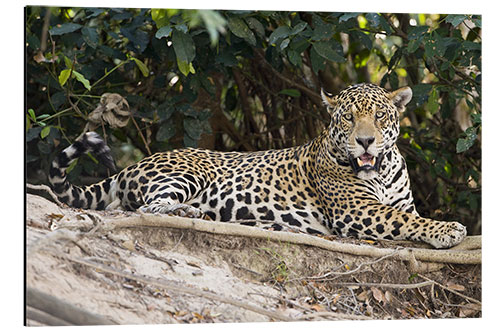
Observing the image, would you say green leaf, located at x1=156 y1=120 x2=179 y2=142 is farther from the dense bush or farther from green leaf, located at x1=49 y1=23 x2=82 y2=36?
green leaf, located at x1=49 y1=23 x2=82 y2=36

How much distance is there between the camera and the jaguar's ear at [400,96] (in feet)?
17.4

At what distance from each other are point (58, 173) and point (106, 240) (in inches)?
31.4

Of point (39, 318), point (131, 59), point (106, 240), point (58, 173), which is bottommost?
point (39, 318)

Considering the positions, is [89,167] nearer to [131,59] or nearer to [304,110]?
[131,59]

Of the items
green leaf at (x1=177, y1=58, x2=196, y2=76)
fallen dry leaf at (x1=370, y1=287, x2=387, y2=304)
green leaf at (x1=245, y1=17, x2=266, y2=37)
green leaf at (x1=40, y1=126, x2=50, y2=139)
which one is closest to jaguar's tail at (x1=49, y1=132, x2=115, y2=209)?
green leaf at (x1=40, y1=126, x2=50, y2=139)

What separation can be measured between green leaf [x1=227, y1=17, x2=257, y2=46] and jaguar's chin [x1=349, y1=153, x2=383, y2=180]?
45.9 inches

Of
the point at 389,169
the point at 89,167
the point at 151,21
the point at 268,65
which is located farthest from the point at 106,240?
the point at 268,65

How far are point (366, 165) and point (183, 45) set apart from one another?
1.58 m

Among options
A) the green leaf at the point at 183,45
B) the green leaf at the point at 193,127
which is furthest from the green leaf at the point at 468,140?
the green leaf at the point at 183,45

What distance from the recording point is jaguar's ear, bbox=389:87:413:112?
17.4 ft

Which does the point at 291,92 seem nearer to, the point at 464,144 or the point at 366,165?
the point at 366,165

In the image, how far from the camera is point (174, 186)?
208 inches

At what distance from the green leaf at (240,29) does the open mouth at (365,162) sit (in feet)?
3.84

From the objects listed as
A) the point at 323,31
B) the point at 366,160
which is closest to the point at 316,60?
the point at 323,31
